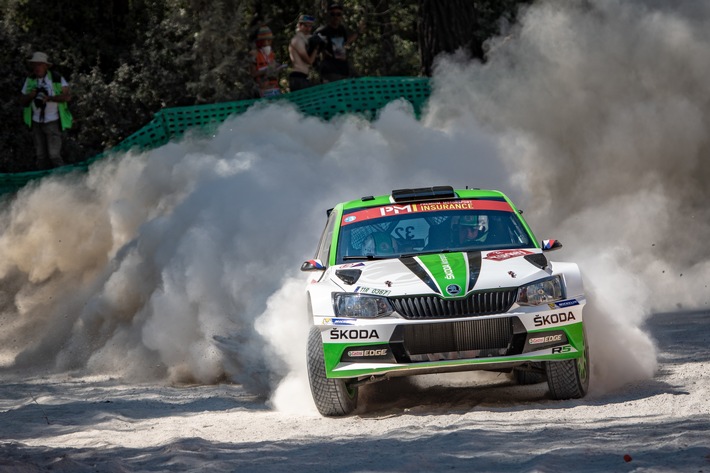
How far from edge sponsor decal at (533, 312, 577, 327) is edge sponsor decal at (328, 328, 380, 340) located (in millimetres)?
1062

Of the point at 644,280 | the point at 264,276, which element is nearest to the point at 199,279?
the point at 264,276

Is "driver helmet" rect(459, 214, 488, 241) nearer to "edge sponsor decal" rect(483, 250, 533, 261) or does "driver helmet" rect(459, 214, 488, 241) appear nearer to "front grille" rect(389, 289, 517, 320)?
"edge sponsor decal" rect(483, 250, 533, 261)

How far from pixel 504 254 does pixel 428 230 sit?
689mm

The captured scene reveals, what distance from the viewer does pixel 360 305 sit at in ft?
30.7

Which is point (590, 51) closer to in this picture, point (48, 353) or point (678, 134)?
point (678, 134)

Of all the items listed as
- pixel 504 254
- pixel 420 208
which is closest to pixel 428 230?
pixel 420 208

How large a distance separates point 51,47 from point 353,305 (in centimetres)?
1901

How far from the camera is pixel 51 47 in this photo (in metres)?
27.0

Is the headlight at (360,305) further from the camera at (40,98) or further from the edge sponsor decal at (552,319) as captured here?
the camera at (40,98)

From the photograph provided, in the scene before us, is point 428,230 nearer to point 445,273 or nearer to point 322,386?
point 445,273

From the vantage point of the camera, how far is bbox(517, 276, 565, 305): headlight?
9.30 m

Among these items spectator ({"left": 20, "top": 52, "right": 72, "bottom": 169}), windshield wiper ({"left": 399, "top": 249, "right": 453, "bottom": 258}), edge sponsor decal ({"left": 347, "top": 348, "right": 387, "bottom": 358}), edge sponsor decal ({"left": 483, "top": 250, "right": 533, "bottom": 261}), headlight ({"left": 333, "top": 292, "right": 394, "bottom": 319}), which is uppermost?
spectator ({"left": 20, "top": 52, "right": 72, "bottom": 169})

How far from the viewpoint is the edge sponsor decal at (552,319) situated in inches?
364

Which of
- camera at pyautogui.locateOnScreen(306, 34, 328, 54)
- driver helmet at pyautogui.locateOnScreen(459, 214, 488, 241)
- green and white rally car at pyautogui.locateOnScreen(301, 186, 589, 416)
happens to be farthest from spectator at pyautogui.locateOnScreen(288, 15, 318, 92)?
green and white rally car at pyautogui.locateOnScreen(301, 186, 589, 416)
